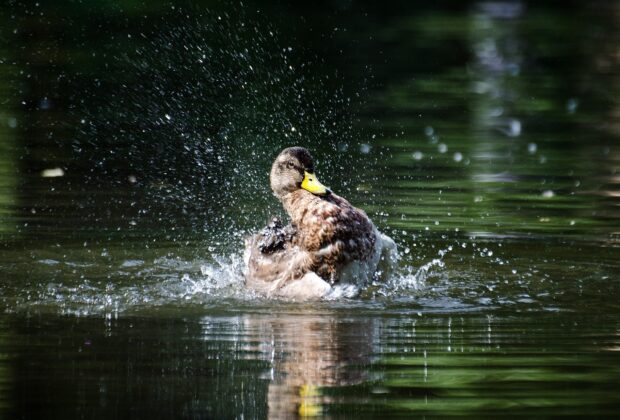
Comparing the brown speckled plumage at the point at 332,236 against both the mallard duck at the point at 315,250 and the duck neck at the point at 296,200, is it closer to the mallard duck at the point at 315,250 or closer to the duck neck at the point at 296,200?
the mallard duck at the point at 315,250

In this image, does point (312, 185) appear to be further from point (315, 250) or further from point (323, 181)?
point (323, 181)

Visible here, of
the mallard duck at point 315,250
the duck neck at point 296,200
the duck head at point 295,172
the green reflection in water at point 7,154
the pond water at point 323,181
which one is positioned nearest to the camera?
the pond water at point 323,181

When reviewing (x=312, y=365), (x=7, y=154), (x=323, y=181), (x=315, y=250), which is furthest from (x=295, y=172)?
(x=7, y=154)

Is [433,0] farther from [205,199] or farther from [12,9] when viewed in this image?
[205,199]

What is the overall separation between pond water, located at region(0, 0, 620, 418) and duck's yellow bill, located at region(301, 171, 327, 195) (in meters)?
0.70

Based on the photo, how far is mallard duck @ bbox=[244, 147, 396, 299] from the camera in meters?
6.93

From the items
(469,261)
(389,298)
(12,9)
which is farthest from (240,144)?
(12,9)

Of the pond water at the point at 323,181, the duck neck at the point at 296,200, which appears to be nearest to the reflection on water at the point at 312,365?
the pond water at the point at 323,181

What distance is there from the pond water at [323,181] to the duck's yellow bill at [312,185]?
0.70m

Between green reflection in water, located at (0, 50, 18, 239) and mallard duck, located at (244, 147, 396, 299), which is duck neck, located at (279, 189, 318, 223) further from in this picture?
green reflection in water, located at (0, 50, 18, 239)

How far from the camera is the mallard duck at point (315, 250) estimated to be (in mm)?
6930

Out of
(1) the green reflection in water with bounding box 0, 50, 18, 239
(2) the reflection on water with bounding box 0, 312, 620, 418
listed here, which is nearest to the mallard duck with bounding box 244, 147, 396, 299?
(2) the reflection on water with bounding box 0, 312, 620, 418

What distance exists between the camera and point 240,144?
37.1 feet

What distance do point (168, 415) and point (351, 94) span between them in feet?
30.0
